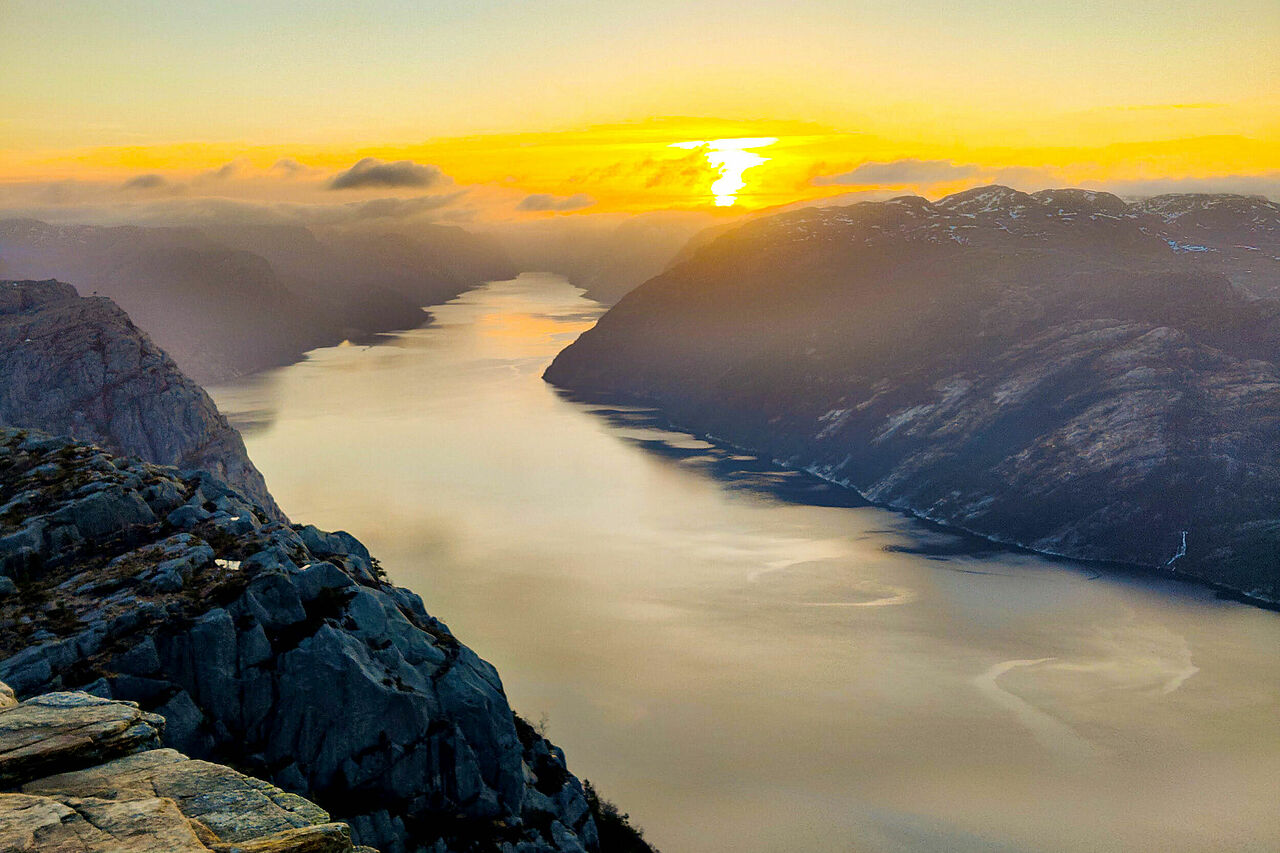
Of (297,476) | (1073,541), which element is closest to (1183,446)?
(1073,541)

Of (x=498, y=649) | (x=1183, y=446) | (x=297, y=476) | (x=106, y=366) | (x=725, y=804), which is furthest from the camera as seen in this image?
(x=297, y=476)

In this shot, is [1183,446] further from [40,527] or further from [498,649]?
[40,527]

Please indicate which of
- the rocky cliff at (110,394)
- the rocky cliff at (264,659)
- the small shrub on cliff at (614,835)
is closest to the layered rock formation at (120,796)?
the rocky cliff at (264,659)

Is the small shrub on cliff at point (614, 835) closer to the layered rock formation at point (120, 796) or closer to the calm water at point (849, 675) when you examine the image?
the calm water at point (849, 675)

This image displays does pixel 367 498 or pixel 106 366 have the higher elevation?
pixel 106 366

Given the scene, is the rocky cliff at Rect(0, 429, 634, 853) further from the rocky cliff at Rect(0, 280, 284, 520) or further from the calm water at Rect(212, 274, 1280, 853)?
the rocky cliff at Rect(0, 280, 284, 520)

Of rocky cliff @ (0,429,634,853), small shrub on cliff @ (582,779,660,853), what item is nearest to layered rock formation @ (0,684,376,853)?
rocky cliff @ (0,429,634,853)

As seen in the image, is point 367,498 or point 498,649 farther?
point 367,498
